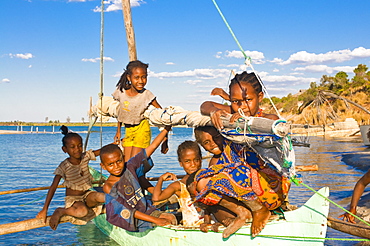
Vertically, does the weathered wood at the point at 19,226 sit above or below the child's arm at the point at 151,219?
below

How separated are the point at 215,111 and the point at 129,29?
10.1 feet

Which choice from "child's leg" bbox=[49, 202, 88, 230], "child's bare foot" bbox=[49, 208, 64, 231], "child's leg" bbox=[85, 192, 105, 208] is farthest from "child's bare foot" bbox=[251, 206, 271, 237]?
"child's bare foot" bbox=[49, 208, 64, 231]

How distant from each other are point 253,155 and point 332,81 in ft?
148

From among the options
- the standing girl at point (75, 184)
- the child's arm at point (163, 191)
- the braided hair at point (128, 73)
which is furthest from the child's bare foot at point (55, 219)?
the braided hair at point (128, 73)

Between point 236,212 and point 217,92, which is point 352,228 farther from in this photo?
point 217,92

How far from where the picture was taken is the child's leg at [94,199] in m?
4.54

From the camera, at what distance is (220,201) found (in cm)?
324

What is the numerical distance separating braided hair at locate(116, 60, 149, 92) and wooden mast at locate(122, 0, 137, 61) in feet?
3.10

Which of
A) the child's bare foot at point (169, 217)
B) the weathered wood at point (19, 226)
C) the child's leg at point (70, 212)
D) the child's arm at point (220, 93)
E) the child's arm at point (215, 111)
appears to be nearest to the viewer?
the child's arm at point (215, 111)

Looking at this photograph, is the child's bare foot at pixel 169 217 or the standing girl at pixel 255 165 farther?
the child's bare foot at pixel 169 217

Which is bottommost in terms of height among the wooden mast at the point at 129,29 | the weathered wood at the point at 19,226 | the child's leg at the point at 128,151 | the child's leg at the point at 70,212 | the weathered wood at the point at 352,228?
the weathered wood at the point at 19,226

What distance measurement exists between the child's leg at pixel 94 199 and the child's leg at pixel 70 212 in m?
0.07

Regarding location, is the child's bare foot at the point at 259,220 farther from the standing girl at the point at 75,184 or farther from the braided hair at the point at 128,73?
the braided hair at the point at 128,73

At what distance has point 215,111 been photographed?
3.31 metres
